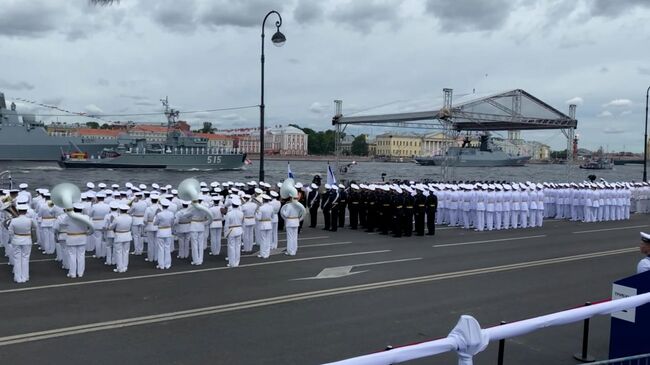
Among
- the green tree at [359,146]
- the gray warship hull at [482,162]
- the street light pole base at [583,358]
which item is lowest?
the street light pole base at [583,358]

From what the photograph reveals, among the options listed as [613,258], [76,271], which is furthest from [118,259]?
[613,258]

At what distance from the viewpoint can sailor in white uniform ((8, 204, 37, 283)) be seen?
32.0ft

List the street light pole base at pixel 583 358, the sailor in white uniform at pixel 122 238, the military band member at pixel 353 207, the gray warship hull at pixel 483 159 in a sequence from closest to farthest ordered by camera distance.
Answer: the street light pole base at pixel 583 358
the sailor in white uniform at pixel 122 238
the military band member at pixel 353 207
the gray warship hull at pixel 483 159

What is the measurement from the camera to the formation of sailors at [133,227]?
10188 millimetres

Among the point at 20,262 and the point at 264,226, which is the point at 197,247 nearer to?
the point at 264,226

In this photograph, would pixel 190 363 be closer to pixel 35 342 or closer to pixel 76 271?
pixel 35 342

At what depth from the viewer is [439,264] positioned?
11656 millimetres

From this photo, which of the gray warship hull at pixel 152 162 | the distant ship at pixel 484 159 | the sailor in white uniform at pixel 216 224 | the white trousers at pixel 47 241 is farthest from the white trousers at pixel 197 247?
the gray warship hull at pixel 152 162

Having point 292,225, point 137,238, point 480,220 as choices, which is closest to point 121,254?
point 137,238

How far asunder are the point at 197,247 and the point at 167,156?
197 feet

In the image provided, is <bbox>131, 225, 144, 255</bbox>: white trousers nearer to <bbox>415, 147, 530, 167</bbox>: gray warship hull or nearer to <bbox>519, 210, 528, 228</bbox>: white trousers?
<bbox>519, 210, 528, 228</bbox>: white trousers

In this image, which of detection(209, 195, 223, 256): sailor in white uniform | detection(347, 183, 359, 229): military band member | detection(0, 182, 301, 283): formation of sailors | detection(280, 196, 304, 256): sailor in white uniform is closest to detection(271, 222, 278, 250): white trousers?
detection(0, 182, 301, 283): formation of sailors

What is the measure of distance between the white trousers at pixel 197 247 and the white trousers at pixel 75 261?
2.14 meters

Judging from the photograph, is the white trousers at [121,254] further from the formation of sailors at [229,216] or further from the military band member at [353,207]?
the military band member at [353,207]
